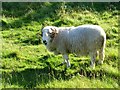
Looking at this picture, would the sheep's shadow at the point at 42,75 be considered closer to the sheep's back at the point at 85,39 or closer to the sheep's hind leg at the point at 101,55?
the sheep's hind leg at the point at 101,55

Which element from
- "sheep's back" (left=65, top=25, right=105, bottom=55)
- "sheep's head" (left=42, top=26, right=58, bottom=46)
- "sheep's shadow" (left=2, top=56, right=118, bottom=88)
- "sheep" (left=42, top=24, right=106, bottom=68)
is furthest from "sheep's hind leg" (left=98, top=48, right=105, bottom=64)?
"sheep's head" (left=42, top=26, right=58, bottom=46)

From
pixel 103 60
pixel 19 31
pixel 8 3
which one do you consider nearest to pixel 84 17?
pixel 19 31

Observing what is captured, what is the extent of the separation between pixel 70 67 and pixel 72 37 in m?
0.79

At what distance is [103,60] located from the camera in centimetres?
1011

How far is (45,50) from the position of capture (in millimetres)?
11766

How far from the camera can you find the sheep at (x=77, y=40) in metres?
9.70

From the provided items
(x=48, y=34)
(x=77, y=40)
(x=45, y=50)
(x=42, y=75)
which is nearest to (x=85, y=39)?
(x=77, y=40)

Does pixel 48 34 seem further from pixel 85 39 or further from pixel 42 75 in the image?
pixel 42 75

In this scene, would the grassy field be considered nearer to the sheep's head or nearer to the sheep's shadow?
the sheep's shadow

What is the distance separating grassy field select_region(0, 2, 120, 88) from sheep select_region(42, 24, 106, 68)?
1.15ft

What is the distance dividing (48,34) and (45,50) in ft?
5.79

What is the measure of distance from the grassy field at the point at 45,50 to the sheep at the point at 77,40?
351 mm

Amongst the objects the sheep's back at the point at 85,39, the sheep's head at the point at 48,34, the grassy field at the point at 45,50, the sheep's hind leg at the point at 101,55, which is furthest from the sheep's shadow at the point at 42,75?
the sheep's head at the point at 48,34

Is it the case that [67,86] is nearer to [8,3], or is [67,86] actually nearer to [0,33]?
[0,33]
